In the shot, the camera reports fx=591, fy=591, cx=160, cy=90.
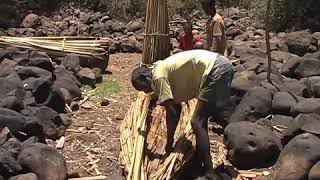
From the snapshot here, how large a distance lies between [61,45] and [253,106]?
403 cm

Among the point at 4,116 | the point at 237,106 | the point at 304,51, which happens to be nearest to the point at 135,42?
the point at 304,51

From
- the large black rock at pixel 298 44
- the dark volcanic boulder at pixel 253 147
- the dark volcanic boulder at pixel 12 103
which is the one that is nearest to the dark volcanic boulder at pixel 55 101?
the dark volcanic boulder at pixel 12 103

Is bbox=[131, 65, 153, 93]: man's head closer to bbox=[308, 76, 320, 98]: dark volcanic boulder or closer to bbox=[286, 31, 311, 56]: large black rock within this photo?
bbox=[308, 76, 320, 98]: dark volcanic boulder

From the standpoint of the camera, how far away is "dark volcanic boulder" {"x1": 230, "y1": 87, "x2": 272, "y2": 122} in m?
6.68

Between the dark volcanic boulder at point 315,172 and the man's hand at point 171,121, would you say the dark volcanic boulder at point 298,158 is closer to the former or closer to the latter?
the dark volcanic boulder at point 315,172

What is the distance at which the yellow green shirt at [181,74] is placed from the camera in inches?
198

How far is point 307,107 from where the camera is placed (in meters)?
6.46

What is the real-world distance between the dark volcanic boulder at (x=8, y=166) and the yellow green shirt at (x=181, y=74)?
4.54ft

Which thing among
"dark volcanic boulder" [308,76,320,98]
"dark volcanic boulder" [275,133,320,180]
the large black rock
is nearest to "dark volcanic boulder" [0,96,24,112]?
"dark volcanic boulder" [275,133,320,180]

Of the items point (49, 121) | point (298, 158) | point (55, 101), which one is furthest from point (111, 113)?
point (298, 158)

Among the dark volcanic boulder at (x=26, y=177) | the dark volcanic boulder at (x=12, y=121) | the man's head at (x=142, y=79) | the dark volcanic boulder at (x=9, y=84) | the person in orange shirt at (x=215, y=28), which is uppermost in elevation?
the person in orange shirt at (x=215, y=28)

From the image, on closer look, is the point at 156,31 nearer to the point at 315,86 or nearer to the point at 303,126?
the point at 315,86

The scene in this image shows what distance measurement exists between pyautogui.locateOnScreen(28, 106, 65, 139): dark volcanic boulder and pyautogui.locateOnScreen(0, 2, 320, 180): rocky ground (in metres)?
0.01

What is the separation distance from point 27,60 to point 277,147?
13.9 feet
